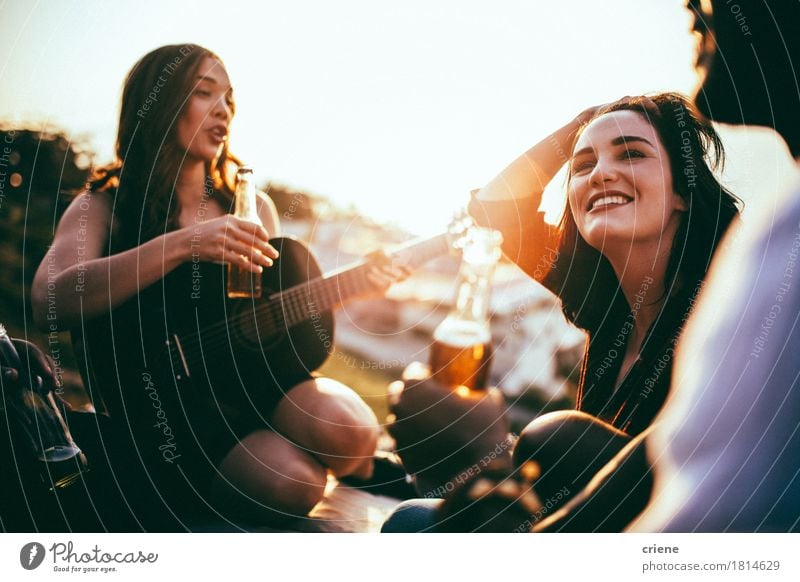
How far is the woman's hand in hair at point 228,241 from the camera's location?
1.13 meters

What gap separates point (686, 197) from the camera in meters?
1.17

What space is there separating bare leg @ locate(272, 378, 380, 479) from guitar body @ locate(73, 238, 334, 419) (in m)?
0.03

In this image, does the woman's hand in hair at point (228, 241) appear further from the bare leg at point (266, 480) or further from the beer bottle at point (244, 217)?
the bare leg at point (266, 480)

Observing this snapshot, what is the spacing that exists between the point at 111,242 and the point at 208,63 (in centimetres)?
34

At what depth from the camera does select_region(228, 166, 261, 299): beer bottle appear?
1158mm

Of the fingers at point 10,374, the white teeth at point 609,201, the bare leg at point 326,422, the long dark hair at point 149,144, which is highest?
the long dark hair at point 149,144

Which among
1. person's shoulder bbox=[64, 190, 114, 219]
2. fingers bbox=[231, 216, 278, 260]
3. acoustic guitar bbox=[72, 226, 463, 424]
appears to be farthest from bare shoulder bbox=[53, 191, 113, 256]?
fingers bbox=[231, 216, 278, 260]

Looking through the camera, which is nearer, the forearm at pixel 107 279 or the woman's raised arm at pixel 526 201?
the forearm at pixel 107 279

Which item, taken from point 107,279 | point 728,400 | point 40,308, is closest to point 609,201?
point 728,400

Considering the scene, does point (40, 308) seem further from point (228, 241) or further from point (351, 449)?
point (351, 449)

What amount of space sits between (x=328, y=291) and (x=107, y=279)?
0.36 m

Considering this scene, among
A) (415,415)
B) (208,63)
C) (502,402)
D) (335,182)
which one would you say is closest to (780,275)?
(502,402)

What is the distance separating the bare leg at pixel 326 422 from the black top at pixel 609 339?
1.26 feet

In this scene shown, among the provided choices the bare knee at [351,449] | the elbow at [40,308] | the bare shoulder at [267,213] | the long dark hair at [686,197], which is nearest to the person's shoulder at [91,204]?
the elbow at [40,308]
